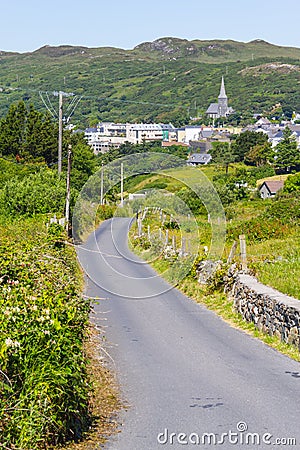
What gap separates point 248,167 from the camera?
97.8 meters

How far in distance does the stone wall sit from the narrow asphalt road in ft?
1.29

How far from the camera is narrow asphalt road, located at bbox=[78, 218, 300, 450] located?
692cm

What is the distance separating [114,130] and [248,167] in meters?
86.0

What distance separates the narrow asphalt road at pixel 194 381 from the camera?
22.7ft

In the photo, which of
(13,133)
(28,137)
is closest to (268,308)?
(28,137)

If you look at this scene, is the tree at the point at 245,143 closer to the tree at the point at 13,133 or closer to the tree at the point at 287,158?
the tree at the point at 287,158

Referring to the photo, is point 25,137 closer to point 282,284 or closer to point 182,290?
point 182,290

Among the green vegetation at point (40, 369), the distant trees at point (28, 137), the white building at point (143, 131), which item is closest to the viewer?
the green vegetation at point (40, 369)

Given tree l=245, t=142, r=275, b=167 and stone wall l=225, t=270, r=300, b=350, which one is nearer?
stone wall l=225, t=270, r=300, b=350

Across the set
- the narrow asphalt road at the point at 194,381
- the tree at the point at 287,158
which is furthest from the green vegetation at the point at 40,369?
the tree at the point at 287,158

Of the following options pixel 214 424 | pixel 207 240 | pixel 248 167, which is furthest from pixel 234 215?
pixel 248 167

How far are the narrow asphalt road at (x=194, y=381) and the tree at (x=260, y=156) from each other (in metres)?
82.8

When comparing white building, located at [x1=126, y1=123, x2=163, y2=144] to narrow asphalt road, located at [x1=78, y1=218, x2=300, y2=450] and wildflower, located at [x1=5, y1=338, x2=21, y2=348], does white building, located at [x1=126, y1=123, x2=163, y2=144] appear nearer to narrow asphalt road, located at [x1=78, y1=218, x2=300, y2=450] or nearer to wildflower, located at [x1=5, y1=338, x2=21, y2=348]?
narrow asphalt road, located at [x1=78, y1=218, x2=300, y2=450]

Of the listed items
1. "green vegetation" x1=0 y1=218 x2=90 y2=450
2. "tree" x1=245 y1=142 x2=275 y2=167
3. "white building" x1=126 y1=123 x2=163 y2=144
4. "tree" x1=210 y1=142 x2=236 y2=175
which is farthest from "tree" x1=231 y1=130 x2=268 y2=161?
"green vegetation" x1=0 y1=218 x2=90 y2=450
